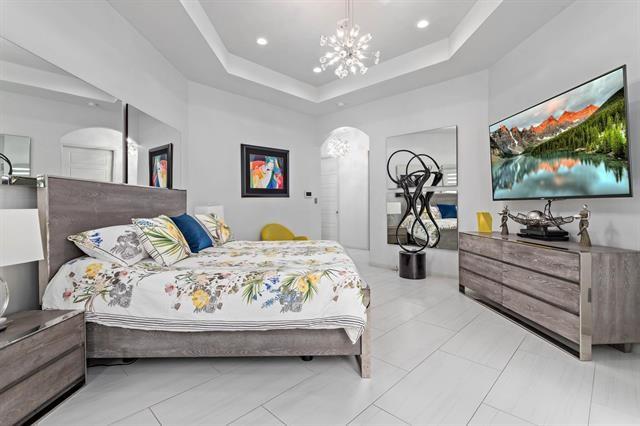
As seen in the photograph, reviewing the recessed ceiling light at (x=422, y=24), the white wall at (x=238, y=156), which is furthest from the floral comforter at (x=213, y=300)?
the recessed ceiling light at (x=422, y=24)

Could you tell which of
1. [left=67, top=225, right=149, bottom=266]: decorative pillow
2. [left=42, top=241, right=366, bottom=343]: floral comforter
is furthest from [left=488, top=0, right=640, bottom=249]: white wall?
[left=67, top=225, right=149, bottom=266]: decorative pillow

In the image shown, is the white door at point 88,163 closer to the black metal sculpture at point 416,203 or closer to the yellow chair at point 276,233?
the yellow chair at point 276,233

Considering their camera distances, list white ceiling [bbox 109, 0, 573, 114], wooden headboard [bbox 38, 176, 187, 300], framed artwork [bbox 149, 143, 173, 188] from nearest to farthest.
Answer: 1. wooden headboard [bbox 38, 176, 187, 300]
2. white ceiling [bbox 109, 0, 573, 114]
3. framed artwork [bbox 149, 143, 173, 188]

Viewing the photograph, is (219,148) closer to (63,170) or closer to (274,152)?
(274,152)

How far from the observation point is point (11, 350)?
125 cm

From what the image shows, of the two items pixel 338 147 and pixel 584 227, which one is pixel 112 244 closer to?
pixel 584 227

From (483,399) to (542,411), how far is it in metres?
0.26

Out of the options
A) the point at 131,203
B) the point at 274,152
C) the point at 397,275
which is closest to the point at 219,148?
the point at 274,152

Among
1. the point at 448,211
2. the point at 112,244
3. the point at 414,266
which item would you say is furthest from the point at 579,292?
the point at 112,244

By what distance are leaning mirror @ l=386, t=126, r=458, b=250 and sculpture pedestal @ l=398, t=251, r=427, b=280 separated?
34 cm

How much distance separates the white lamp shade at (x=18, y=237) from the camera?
1.32 meters

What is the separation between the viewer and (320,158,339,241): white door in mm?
6980

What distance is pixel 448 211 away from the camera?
411cm

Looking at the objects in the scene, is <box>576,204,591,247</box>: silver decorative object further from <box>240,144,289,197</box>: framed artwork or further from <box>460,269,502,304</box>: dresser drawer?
<box>240,144,289,197</box>: framed artwork
